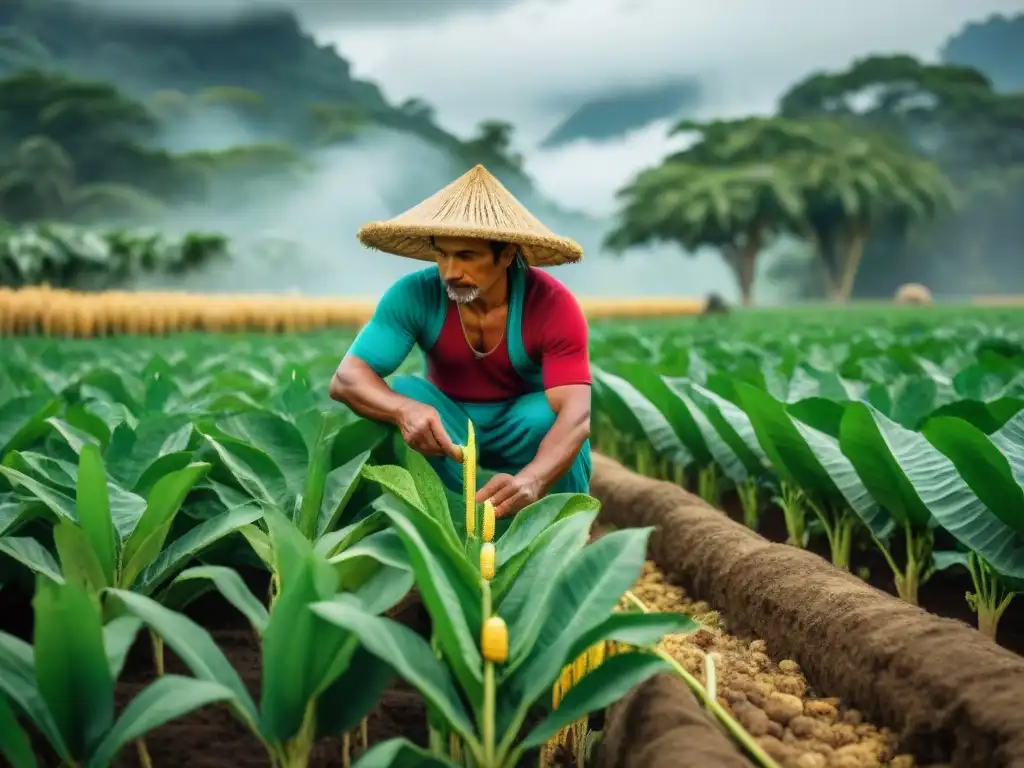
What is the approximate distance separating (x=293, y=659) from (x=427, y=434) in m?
0.86

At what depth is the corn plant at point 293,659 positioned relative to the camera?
1.13 meters

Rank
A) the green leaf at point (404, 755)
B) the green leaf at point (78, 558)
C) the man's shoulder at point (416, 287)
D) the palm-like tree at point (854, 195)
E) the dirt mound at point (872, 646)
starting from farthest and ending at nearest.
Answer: the palm-like tree at point (854, 195) → the man's shoulder at point (416, 287) → the green leaf at point (78, 558) → the dirt mound at point (872, 646) → the green leaf at point (404, 755)

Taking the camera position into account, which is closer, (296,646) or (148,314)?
(296,646)

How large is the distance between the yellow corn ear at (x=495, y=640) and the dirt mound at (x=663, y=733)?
24 cm

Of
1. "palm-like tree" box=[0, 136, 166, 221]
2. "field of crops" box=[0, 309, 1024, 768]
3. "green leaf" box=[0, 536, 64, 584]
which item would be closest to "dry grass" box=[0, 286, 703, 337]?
"field of crops" box=[0, 309, 1024, 768]

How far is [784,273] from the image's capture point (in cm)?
4475

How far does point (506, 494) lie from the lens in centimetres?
184

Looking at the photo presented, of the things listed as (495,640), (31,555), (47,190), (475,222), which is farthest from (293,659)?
(47,190)

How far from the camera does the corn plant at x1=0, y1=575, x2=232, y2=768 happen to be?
1.09m

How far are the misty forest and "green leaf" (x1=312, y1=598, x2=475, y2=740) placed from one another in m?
20.1

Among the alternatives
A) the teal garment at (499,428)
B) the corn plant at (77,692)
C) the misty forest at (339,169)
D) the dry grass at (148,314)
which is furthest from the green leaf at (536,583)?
the misty forest at (339,169)

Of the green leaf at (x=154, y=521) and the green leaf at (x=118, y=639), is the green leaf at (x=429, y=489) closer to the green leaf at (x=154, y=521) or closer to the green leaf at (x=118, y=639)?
the green leaf at (x=154, y=521)

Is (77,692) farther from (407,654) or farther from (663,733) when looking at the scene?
(663,733)

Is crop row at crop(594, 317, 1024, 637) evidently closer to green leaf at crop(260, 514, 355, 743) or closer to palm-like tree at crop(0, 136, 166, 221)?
green leaf at crop(260, 514, 355, 743)
